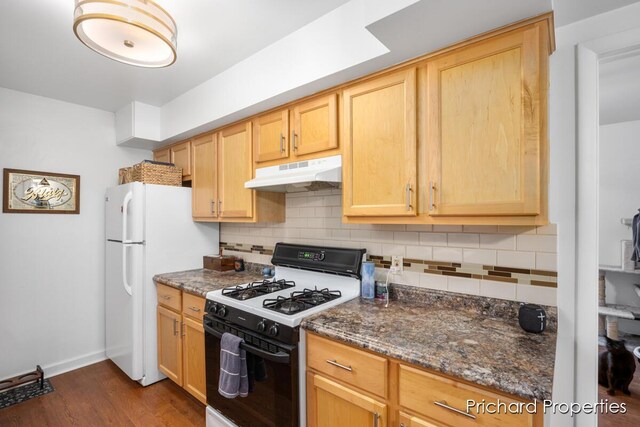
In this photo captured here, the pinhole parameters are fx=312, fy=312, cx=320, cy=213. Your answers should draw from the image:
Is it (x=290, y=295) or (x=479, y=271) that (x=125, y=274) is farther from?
(x=479, y=271)

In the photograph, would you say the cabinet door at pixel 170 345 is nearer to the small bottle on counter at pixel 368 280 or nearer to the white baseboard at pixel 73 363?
the white baseboard at pixel 73 363

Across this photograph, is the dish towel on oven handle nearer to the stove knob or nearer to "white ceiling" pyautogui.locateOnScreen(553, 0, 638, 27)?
the stove knob

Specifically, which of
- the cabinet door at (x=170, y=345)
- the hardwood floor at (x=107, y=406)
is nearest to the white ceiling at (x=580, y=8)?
the cabinet door at (x=170, y=345)

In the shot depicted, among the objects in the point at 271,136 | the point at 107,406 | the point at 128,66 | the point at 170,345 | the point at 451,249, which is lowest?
the point at 107,406

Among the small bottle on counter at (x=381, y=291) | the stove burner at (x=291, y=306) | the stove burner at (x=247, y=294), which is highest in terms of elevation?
the small bottle on counter at (x=381, y=291)

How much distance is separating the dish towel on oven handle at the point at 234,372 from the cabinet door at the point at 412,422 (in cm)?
90

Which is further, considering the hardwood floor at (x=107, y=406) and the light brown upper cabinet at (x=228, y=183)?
the light brown upper cabinet at (x=228, y=183)

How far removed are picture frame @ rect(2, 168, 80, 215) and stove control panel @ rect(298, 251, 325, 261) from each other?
2.31 metres

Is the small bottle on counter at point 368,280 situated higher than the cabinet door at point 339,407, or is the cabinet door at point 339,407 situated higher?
the small bottle on counter at point 368,280

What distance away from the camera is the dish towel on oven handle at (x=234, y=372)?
5.56ft

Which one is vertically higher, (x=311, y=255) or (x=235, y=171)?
(x=235, y=171)

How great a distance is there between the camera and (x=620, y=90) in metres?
2.13

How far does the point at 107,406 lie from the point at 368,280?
7.25 ft

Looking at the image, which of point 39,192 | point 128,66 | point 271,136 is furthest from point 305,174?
point 39,192
